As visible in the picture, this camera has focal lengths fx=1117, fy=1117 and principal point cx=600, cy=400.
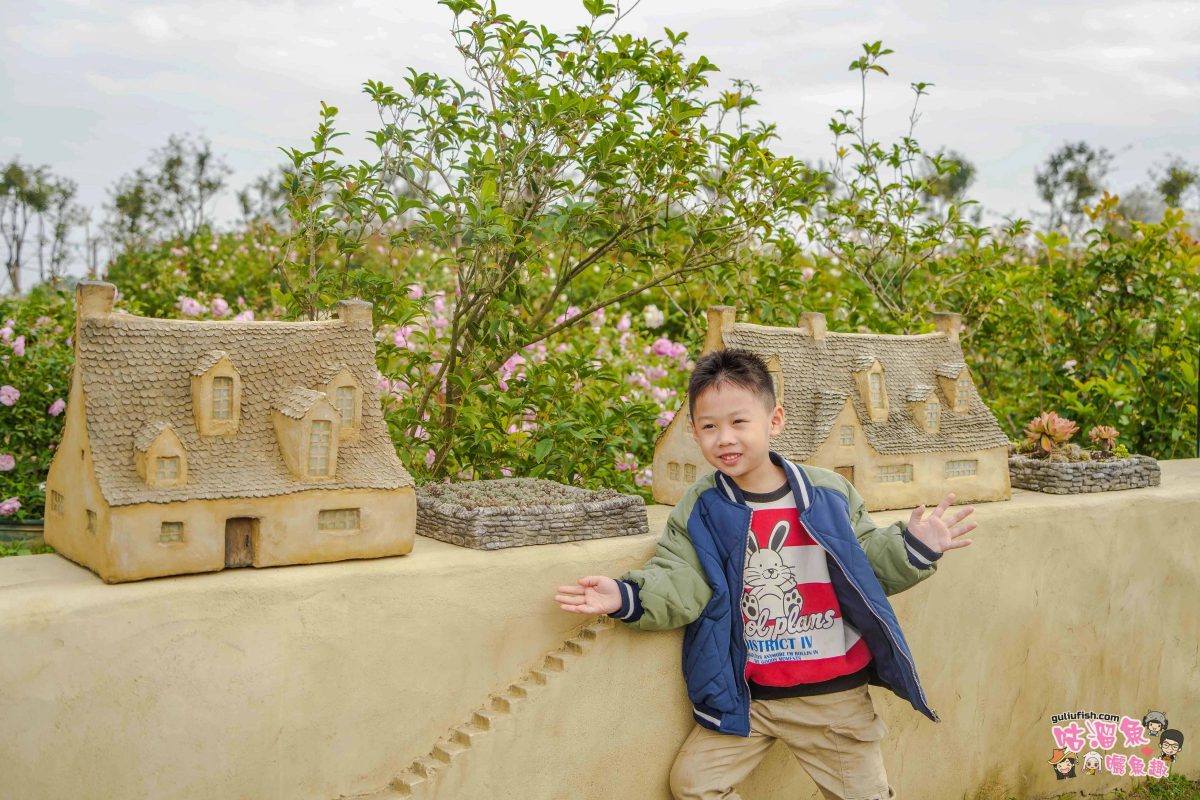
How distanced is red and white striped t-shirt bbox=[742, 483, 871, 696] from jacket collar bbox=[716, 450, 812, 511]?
3 centimetres

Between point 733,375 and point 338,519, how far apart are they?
1161 mm

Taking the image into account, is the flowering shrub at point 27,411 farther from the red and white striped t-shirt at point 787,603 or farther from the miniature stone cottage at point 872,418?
the red and white striped t-shirt at point 787,603

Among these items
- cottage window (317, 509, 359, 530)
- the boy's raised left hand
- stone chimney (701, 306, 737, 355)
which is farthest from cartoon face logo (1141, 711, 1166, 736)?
cottage window (317, 509, 359, 530)

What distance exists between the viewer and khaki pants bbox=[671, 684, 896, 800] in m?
3.31

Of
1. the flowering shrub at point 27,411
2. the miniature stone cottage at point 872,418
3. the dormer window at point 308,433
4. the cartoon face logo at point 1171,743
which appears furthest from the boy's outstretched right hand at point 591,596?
the cartoon face logo at point 1171,743

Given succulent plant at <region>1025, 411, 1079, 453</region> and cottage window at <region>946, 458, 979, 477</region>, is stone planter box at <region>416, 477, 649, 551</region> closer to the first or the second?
cottage window at <region>946, 458, 979, 477</region>

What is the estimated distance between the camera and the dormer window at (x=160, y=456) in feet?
9.04

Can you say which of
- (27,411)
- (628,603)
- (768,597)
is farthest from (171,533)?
(27,411)

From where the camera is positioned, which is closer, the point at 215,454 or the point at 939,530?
the point at 215,454

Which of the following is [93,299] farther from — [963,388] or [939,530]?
[963,388]

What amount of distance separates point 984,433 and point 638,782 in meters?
1.96

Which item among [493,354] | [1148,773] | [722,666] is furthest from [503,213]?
[1148,773]

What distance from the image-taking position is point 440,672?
3080 millimetres

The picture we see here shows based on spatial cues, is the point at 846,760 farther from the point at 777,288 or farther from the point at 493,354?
the point at 777,288
